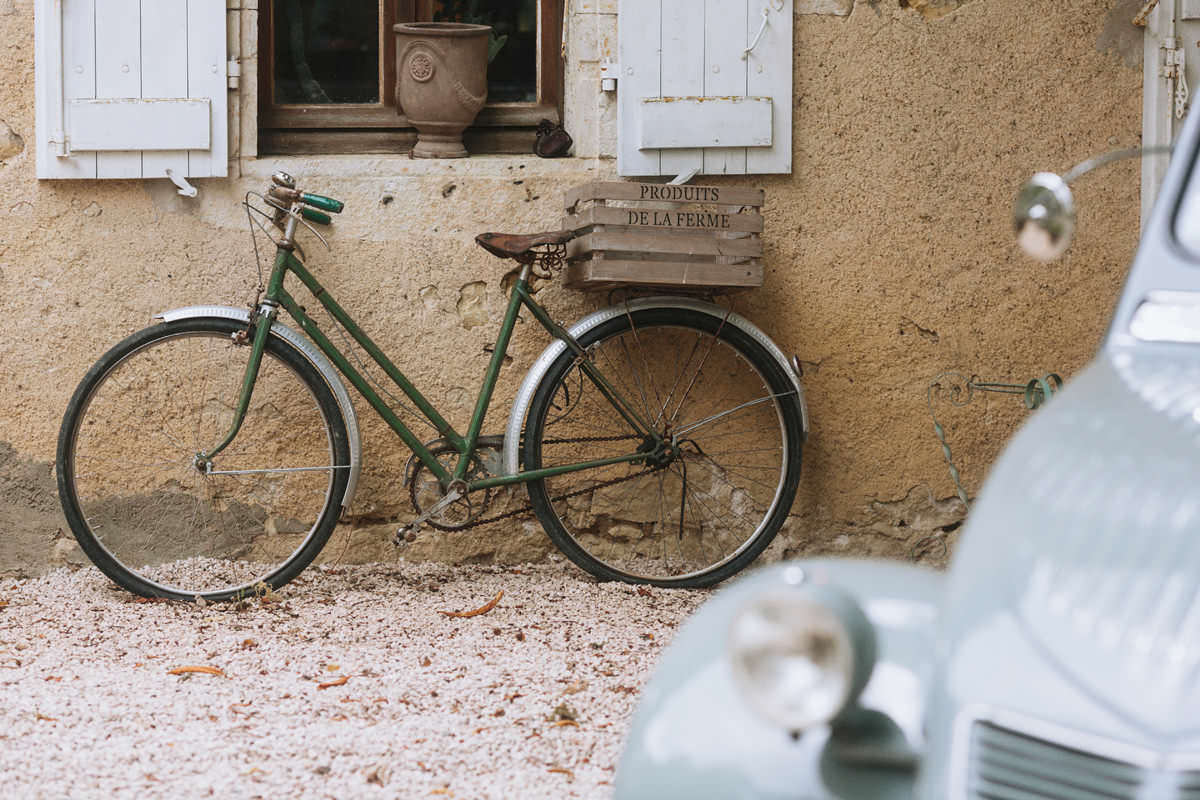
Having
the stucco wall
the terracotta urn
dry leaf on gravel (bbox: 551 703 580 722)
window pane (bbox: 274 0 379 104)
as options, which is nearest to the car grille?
dry leaf on gravel (bbox: 551 703 580 722)

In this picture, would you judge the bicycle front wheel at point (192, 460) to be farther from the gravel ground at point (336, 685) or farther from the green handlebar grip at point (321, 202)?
the green handlebar grip at point (321, 202)

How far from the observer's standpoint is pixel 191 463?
4.14 meters

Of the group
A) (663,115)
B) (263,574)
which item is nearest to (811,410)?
(663,115)

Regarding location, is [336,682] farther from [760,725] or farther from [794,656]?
[794,656]

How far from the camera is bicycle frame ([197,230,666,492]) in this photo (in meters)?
3.87

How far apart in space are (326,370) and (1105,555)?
292cm

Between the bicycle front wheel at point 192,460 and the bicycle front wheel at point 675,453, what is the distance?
861 mm

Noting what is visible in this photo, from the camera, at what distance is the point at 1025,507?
1.46 meters

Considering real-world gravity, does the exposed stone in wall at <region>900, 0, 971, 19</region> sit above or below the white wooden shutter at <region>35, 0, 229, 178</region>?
above

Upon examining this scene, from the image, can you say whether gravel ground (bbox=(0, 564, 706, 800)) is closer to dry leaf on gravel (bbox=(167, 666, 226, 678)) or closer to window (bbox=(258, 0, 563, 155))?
dry leaf on gravel (bbox=(167, 666, 226, 678))

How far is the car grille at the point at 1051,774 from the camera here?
118cm

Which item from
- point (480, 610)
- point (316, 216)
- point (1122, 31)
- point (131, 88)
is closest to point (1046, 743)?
point (480, 610)

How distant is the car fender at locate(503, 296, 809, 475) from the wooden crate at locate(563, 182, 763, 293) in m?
0.12

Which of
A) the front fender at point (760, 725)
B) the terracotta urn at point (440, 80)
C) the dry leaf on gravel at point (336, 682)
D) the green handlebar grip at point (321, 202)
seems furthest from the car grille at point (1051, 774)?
the terracotta urn at point (440, 80)
